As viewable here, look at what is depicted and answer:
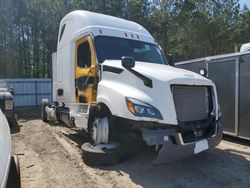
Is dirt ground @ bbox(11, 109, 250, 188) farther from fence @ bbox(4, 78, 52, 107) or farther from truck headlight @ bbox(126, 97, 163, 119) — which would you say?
fence @ bbox(4, 78, 52, 107)

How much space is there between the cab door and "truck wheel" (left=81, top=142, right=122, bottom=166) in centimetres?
120

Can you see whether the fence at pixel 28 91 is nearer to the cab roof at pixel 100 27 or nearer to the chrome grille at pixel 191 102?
the cab roof at pixel 100 27

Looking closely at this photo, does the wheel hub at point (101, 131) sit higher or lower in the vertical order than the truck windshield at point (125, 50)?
lower

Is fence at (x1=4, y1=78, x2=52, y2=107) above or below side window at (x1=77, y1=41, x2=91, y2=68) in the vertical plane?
below

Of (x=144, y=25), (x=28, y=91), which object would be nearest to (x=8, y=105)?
(x=28, y=91)

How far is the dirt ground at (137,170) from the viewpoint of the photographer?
5.16 metres

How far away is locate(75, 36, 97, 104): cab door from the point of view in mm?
6758

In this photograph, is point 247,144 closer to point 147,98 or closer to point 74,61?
point 147,98

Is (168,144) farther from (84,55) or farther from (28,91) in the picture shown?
(28,91)

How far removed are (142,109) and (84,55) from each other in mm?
2643

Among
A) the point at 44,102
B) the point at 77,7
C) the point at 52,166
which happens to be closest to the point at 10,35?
the point at 77,7

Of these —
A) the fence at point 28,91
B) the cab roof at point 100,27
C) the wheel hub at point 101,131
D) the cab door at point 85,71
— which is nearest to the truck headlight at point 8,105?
the cab roof at point 100,27

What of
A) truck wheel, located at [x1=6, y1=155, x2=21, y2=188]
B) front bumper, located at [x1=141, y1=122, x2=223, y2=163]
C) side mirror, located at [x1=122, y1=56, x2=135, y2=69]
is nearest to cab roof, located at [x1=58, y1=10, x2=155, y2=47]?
side mirror, located at [x1=122, y1=56, x2=135, y2=69]

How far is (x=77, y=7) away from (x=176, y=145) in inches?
807
